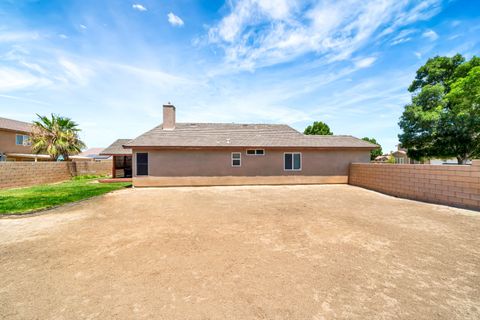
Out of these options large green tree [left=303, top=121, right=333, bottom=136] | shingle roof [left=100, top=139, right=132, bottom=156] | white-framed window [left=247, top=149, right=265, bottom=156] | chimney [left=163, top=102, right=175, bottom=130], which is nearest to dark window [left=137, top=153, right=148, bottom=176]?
chimney [left=163, top=102, right=175, bottom=130]

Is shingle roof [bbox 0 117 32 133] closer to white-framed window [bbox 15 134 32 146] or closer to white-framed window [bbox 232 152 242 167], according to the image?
white-framed window [bbox 15 134 32 146]

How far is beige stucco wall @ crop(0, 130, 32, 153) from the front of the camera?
771 inches

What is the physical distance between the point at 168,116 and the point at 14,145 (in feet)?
65.1

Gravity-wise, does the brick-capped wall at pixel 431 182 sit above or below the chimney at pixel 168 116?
below

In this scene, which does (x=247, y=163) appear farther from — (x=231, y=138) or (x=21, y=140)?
(x=21, y=140)

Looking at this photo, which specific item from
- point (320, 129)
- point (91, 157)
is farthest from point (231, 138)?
point (91, 157)

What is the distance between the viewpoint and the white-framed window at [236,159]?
12.7m

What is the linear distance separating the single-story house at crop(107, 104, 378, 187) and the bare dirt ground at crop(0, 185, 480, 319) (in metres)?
6.35

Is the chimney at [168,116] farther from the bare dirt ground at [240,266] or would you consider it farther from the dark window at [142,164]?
the bare dirt ground at [240,266]

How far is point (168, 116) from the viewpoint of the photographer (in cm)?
1448

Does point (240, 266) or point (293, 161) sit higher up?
point (293, 161)

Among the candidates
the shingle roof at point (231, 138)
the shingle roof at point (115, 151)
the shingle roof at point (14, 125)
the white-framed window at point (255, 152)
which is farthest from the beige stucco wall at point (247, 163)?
the shingle roof at point (14, 125)

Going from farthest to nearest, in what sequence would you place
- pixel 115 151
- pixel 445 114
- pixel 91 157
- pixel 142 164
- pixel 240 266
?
pixel 91 157
pixel 115 151
pixel 445 114
pixel 142 164
pixel 240 266

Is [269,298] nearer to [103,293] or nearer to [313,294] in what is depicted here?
[313,294]
